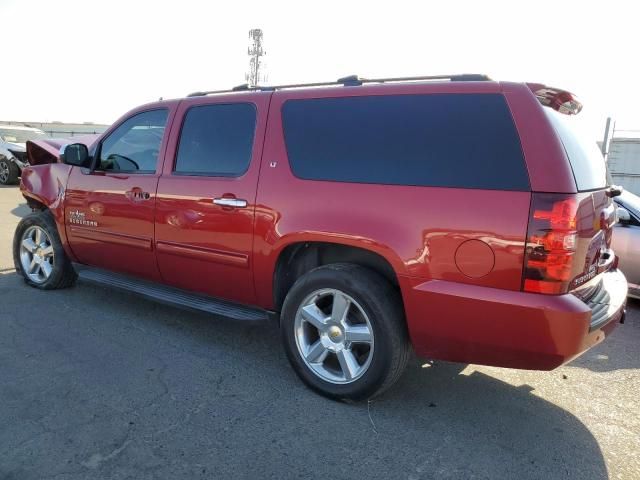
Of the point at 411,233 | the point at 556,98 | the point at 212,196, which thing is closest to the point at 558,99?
the point at 556,98

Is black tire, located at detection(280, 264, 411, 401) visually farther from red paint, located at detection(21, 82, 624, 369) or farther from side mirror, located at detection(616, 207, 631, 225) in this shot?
side mirror, located at detection(616, 207, 631, 225)

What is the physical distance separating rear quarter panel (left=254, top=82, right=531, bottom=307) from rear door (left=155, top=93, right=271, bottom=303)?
0.42ft

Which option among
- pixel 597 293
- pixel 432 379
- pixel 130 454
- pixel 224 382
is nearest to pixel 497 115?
pixel 597 293

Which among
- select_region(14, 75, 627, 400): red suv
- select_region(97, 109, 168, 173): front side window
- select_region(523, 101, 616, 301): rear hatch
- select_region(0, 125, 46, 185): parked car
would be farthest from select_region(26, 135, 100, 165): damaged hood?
select_region(0, 125, 46, 185): parked car

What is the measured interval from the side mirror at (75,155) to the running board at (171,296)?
3.23 feet

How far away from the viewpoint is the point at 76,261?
16.6 feet

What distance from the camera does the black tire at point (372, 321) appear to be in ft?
9.84

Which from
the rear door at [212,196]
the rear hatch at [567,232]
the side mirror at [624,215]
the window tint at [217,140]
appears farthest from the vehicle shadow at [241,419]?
the side mirror at [624,215]

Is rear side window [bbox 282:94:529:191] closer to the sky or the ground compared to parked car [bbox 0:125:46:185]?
closer to the sky

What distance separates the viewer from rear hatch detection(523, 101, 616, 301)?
2531 mm

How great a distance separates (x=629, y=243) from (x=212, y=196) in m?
4.38

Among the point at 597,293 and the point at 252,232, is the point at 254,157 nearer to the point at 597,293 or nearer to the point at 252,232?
the point at 252,232

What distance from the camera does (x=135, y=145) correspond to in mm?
4574

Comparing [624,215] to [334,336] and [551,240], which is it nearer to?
[551,240]
